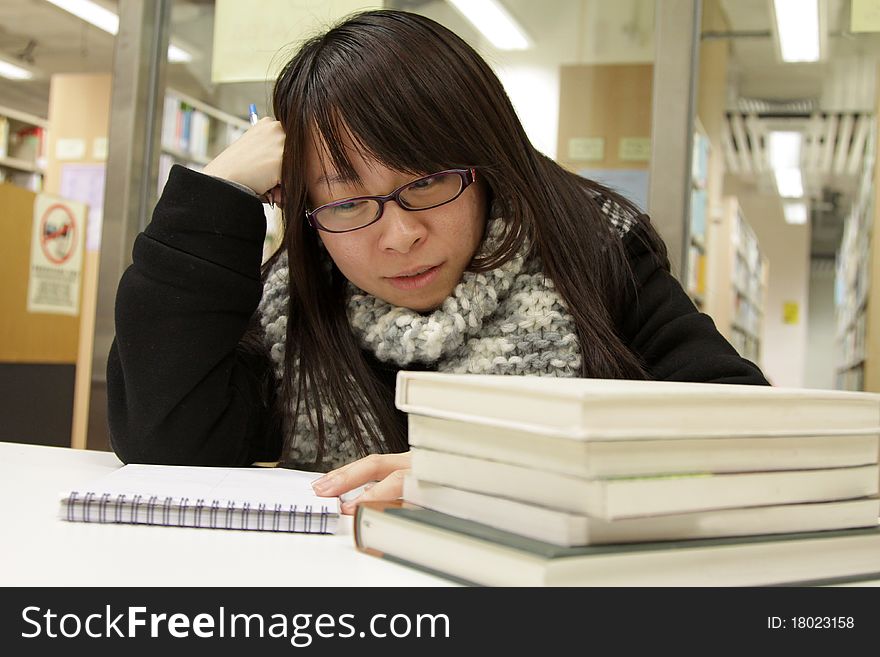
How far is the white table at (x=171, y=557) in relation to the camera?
1.55ft

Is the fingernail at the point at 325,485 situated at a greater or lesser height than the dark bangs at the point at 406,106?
lesser

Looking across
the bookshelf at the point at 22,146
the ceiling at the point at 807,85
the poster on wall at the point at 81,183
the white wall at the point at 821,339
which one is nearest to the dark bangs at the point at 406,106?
the ceiling at the point at 807,85

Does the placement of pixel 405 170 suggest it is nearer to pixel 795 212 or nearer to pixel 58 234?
pixel 58 234

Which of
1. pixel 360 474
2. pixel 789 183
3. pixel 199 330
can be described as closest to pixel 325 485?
pixel 360 474

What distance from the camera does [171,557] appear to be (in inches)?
20.7

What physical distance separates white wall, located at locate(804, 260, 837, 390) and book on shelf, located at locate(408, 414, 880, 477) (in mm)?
14344

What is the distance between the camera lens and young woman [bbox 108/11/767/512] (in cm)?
101

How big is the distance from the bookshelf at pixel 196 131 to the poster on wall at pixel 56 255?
480mm

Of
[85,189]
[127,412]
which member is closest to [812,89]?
[127,412]

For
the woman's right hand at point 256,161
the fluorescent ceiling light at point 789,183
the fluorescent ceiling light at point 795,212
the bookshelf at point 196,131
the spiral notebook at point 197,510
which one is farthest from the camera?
the fluorescent ceiling light at point 795,212

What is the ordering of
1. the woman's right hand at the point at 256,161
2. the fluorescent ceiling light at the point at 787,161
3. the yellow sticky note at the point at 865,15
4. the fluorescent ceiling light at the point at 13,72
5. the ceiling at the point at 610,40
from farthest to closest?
the fluorescent ceiling light at the point at 13,72
the fluorescent ceiling light at the point at 787,161
the ceiling at the point at 610,40
the yellow sticky note at the point at 865,15
the woman's right hand at the point at 256,161

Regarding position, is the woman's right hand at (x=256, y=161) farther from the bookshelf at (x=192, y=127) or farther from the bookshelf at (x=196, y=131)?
the bookshelf at (x=192, y=127)

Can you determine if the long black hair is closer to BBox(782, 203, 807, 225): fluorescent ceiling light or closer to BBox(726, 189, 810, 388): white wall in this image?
BBox(726, 189, 810, 388): white wall

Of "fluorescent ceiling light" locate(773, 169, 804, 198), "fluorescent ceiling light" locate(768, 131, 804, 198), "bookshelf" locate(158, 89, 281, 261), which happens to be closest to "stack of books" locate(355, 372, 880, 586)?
"bookshelf" locate(158, 89, 281, 261)
